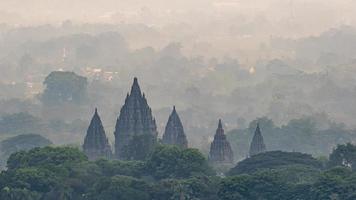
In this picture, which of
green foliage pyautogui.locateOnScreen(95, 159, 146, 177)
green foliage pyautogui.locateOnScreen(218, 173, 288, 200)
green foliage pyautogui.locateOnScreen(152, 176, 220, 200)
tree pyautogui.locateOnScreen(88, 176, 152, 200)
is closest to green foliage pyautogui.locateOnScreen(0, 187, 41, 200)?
tree pyautogui.locateOnScreen(88, 176, 152, 200)

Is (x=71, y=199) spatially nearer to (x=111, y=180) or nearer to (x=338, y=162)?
(x=111, y=180)

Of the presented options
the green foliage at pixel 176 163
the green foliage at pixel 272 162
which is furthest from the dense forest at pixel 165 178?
the green foliage at pixel 272 162

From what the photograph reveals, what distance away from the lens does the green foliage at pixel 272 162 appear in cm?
18638

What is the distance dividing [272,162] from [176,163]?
1603 cm

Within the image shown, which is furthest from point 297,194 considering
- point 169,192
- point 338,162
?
point 338,162

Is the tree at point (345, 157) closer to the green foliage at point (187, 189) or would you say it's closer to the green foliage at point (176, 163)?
the green foliage at point (176, 163)

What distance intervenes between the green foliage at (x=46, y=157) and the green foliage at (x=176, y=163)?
10.8 metres

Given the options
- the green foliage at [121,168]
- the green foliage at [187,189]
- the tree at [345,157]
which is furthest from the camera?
the tree at [345,157]

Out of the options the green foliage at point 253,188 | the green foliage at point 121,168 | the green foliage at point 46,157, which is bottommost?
the green foliage at point 253,188

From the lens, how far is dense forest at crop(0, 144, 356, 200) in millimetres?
159875

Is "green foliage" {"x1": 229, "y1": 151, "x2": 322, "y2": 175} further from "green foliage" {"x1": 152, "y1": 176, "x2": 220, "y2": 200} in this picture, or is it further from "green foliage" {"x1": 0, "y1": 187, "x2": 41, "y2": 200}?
"green foliage" {"x1": 0, "y1": 187, "x2": 41, "y2": 200}

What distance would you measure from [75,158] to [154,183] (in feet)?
65.2

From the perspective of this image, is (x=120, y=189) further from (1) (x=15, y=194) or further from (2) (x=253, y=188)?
(2) (x=253, y=188)

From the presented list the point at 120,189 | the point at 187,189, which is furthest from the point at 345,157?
the point at 120,189
